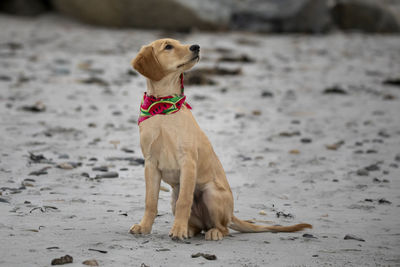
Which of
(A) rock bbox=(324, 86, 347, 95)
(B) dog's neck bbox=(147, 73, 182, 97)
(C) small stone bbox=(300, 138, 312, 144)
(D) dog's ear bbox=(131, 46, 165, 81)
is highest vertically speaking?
(D) dog's ear bbox=(131, 46, 165, 81)

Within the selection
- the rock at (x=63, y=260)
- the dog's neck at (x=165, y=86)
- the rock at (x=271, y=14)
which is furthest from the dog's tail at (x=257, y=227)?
the rock at (x=271, y=14)

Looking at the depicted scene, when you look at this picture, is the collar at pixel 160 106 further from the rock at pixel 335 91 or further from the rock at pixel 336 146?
the rock at pixel 335 91

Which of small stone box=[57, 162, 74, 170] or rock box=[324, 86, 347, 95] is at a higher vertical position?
rock box=[324, 86, 347, 95]

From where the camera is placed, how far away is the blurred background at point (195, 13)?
16.0 m

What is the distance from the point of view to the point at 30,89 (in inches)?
367

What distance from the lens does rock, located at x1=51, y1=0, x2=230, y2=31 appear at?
15.9 metres

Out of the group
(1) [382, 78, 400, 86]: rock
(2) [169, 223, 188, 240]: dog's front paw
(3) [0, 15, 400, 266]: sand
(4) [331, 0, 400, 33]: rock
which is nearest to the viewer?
(3) [0, 15, 400, 266]: sand

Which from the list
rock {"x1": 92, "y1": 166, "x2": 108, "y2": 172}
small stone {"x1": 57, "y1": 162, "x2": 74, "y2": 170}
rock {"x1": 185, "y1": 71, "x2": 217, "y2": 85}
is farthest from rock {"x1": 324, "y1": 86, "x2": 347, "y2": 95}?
small stone {"x1": 57, "y1": 162, "x2": 74, "y2": 170}

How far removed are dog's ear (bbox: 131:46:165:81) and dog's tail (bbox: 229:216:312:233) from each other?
1.23 meters

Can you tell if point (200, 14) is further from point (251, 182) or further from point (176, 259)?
point (176, 259)

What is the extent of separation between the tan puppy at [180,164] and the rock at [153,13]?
12215mm

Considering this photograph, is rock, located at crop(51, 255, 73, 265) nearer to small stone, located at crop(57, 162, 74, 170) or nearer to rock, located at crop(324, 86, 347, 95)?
small stone, located at crop(57, 162, 74, 170)

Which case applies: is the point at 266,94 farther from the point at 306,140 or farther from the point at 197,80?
the point at 306,140

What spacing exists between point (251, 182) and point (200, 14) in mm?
11086
